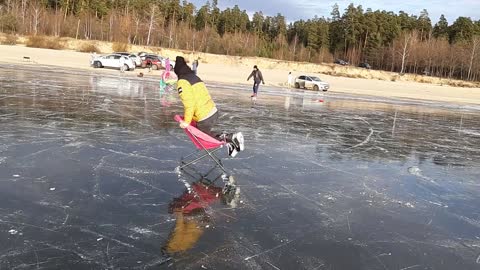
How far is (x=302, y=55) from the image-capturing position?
8750 cm

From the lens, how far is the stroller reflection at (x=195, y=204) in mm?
4801

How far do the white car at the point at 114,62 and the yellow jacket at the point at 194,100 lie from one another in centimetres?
3521

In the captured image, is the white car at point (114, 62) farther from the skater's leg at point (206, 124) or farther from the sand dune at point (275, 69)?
the skater's leg at point (206, 124)

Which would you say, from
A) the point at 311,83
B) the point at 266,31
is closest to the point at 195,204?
the point at 311,83

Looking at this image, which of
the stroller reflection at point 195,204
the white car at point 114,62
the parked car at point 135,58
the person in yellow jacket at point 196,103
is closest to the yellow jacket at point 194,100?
the person in yellow jacket at point 196,103

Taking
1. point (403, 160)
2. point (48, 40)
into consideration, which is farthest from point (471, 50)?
point (403, 160)

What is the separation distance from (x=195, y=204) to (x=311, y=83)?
116 ft

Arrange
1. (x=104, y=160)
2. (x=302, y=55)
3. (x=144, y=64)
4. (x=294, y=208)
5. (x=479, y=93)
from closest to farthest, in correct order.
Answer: (x=294, y=208) → (x=104, y=160) → (x=144, y=64) → (x=479, y=93) → (x=302, y=55)

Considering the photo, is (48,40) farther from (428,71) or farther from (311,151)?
(428,71)

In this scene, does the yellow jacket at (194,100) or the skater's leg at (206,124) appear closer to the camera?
the yellow jacket at (194,100)

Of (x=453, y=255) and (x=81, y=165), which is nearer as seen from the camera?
(x=453, y=255)

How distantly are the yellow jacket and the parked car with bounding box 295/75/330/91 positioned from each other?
1311 inches

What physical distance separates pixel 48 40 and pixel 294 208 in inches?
2506

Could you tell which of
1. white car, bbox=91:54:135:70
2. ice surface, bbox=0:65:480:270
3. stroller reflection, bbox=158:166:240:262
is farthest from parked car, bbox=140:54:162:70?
stroller reflection, bbox=158:166:240:262
